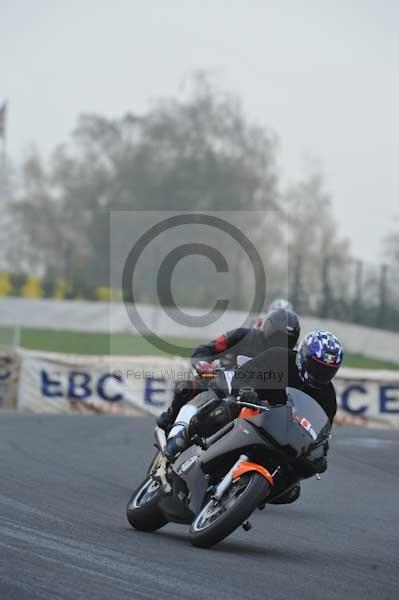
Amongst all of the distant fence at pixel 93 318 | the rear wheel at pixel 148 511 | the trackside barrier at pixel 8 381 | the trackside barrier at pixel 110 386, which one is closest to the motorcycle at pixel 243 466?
the rear wheel at pixel 148 511

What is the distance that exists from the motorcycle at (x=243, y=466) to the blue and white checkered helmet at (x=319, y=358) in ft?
0.73

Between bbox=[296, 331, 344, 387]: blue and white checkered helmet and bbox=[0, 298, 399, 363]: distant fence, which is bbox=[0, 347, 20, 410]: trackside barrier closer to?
bbox=[296, 331, 344, 387]: blue and white checkered helmet

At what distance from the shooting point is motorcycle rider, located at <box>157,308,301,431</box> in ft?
29.9

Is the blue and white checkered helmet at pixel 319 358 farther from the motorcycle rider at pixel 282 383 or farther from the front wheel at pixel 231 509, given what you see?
the front wheel at pixel 231 509

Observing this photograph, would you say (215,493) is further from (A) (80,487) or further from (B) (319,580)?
(A) (80,487)

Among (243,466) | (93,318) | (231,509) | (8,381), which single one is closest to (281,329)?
(243,466)

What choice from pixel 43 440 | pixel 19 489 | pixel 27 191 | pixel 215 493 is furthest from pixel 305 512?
pixel 27 191

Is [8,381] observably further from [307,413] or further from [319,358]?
[307,413]

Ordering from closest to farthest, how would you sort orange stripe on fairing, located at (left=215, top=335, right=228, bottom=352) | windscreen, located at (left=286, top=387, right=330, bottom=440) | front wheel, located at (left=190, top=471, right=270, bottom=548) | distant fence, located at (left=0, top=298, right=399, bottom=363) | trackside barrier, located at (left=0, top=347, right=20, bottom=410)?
front wheel, located at (left=190, top=471, right=270, bottom=548) < windscreen, located at (left=286, top=387, right=330, bottom=440) < orange stripe on fairing, located at (left=215, top=335, right=228, bottom=352) < trackside barrier, located at (left=0, top=347, right=20, bottom=410) < distant fence, located at (left=0, top=298, right=399, bottom=363)

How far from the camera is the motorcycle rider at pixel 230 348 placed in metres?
9.12

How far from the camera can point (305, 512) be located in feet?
34.8

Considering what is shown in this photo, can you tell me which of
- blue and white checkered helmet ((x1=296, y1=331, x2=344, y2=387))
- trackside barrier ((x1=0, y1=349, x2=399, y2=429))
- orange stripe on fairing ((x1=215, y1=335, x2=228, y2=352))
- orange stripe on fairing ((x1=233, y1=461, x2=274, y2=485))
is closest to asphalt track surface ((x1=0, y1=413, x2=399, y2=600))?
orange stripe on fairing ((x1=233, y1=461, x2=274, y2=485))

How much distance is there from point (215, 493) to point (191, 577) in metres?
1.17

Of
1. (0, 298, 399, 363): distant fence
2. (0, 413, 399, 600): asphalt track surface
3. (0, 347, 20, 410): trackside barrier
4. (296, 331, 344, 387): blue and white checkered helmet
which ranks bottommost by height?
→ (0, 298, 399, 363): distant fence
